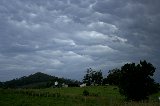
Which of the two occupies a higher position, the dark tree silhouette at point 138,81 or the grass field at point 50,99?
the dark tree silhouette at point 138,81

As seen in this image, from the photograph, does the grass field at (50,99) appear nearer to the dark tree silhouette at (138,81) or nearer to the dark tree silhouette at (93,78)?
the dark tree silhouette at (138,81)

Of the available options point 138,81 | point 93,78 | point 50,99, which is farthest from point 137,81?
point 93,78

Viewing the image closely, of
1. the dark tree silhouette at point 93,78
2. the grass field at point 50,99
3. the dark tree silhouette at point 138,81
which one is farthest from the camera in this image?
the dark tree silhouette at point 93,78

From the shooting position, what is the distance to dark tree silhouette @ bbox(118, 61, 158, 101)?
206 feet

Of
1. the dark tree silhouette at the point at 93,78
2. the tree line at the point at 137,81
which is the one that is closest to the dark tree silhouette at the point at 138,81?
the tree line at the point at 137,81

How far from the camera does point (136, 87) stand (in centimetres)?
6319

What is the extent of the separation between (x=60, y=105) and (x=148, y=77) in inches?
939

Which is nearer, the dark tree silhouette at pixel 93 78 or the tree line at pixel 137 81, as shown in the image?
the tree line at pixel 137 81

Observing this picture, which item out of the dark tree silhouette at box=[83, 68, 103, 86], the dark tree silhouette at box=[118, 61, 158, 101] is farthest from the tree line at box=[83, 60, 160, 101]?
the dark tree silhouette at box=[83, 68, 103, 86]

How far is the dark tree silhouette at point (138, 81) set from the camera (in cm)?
6294

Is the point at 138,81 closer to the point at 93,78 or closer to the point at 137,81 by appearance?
the point at 137,81

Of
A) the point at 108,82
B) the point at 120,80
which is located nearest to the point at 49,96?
the point at 120,80

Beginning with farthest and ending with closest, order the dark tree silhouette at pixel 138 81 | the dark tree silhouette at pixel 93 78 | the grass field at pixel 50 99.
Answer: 1. the dark tree silhouette at pixel 93 78
2. the dark tree silhouette at pixel 138 81
3. the grass field at pixel 50 99

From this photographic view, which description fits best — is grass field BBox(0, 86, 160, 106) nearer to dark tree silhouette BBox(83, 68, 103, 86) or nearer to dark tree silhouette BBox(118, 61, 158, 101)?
dark tree silhouette BBox(118, 61, 158, 101)
